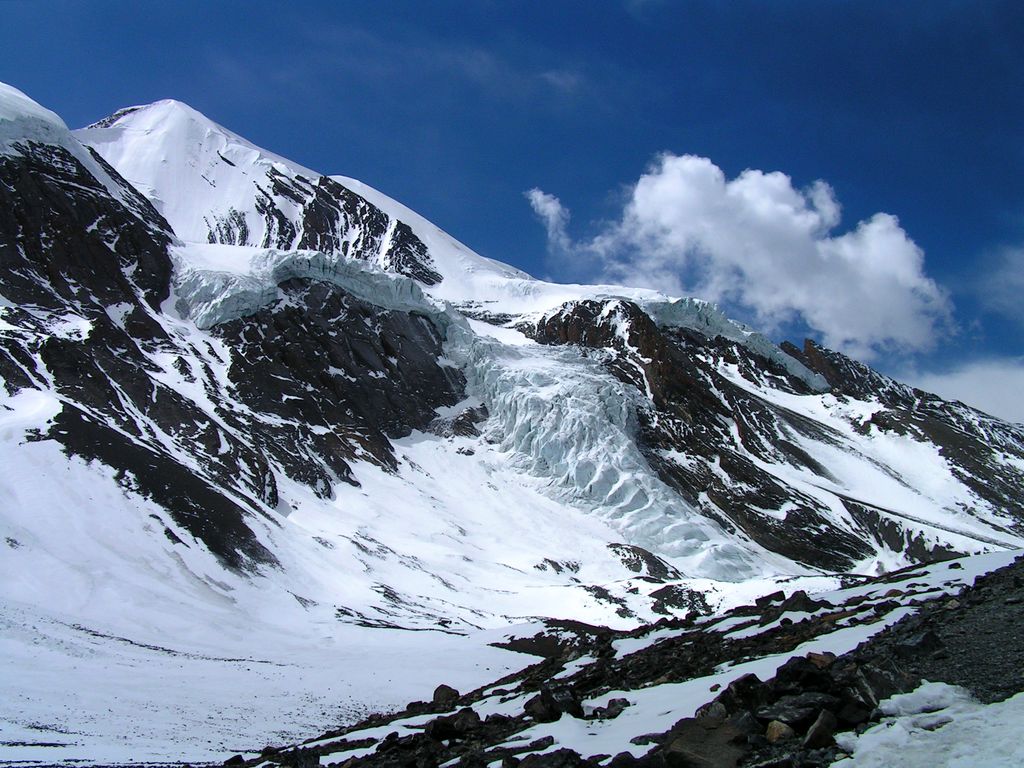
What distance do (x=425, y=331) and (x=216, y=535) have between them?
8725 centimetres

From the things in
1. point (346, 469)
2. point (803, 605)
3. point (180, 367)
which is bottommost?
point (803, 605)

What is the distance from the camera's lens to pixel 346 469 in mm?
106812

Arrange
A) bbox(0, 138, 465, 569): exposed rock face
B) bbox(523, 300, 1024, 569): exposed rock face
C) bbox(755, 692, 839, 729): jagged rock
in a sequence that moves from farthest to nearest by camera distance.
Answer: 1. bbox(523, 300, 1024, 569): exposed rock face
2. bbox(0, 138, 465, 569): exposed rock face
3. bbox(755, 692, 839, 729): jagged rock

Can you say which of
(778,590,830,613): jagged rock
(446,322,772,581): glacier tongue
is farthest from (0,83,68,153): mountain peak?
(778,590,830,613): jagged rock

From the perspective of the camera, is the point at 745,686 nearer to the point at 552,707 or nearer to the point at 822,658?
the point at 822,658

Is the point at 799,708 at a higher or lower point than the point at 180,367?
lower

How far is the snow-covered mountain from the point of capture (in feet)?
169

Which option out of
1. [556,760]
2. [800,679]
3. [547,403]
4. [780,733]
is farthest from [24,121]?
[780,733]

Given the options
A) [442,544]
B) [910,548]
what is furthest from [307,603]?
[910,548]

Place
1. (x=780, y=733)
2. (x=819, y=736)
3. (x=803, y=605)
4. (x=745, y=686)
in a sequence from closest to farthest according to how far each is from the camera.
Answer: (x=819, y=736)
(x=780, y=733)
(x=745, y=686)
(x=803, y=605)

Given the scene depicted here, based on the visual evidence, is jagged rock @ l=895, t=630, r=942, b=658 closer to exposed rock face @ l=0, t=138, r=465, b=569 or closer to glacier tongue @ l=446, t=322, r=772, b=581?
exposed rock face @ l=0, t=138, r=465, b=569

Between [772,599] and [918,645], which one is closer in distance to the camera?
[918,645]

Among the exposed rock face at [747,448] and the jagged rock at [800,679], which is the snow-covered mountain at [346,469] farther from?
the jagged rock at [800,679]

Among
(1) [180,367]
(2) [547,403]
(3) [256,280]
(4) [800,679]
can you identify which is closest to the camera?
(4) [800,679]
